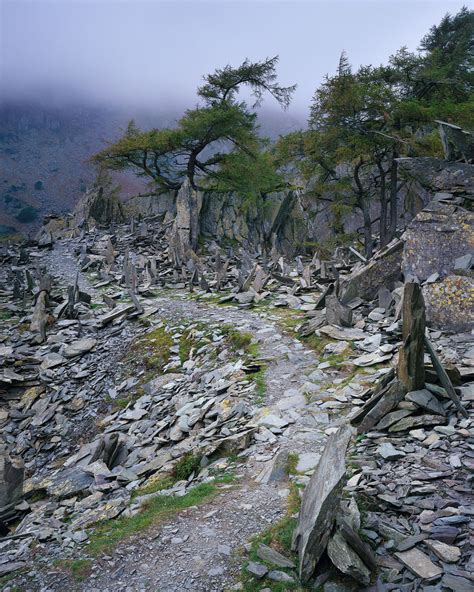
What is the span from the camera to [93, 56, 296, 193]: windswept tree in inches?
1110

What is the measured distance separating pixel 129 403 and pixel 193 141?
2403 centimetres

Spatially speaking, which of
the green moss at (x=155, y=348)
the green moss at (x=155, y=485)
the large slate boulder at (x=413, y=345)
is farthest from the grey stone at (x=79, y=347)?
the large slate boulder at (x=413, y=345)

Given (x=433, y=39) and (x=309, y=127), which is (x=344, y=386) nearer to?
(x=309, y=127)

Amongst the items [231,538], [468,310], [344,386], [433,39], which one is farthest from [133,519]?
[433,39]

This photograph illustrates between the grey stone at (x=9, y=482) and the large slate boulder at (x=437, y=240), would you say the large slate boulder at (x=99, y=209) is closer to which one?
the large slate boulder at (x=437, y=240)

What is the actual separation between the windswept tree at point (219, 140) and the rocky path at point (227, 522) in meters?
24.1

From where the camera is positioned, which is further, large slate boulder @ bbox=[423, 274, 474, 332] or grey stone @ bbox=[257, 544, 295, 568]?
large slate boulder @ bbox=[423, 274, 474, 332]

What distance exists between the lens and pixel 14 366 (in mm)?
12750

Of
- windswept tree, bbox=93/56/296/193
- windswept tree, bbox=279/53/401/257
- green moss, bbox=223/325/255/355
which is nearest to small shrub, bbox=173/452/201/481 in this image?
green moss, bbox=223/325/255/355

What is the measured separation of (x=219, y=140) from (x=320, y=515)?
100.0 ft

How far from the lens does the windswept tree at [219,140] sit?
92.5 feet

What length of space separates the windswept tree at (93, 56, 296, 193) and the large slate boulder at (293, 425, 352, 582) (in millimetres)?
26691

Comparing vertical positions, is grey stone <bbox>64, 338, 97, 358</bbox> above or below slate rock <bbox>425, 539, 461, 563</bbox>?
below

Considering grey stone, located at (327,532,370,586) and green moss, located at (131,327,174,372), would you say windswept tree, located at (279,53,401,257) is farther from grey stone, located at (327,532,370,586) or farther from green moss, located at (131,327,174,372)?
grey stone, located at (327,532,370,586)
